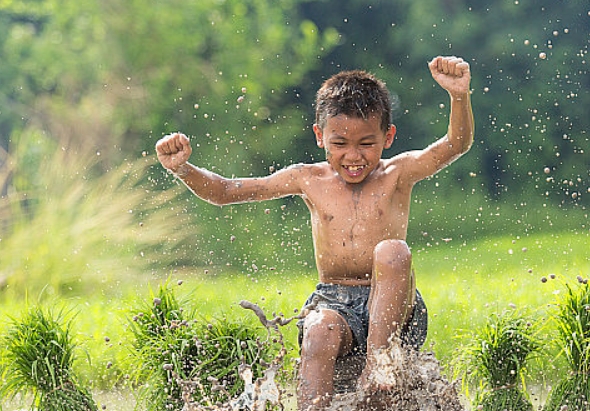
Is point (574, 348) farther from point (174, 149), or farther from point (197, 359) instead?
point (174, 149)

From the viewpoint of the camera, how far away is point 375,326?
268 cm

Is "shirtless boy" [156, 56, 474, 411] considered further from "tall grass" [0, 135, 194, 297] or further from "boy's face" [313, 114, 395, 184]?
"tall grass" [0, 135, 194, 297]

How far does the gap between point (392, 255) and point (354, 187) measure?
443 mm

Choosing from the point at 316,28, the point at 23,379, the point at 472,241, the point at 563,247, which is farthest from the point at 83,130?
the point at 23,379

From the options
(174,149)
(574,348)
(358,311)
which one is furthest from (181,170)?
(574,348)

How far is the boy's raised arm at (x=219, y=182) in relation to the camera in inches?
119

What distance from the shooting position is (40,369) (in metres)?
3.09

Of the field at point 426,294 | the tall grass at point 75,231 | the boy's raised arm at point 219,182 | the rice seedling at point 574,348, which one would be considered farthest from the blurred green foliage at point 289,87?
the rice seedling at point 574,348

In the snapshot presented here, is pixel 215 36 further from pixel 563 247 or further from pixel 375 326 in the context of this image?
pixel 375 326

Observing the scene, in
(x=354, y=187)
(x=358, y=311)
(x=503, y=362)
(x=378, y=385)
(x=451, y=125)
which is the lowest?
(x=378, y=385)

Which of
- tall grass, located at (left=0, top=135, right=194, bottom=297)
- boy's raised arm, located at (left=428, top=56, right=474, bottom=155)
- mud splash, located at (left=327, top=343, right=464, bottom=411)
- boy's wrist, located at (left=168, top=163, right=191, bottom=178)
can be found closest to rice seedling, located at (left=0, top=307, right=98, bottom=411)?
boy's wrist, located at (left=168, top=163, right=191, bottom=178)

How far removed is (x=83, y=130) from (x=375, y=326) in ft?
24.6

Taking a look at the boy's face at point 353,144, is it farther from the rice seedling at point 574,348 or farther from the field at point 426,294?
the rice seedling at point 574,348

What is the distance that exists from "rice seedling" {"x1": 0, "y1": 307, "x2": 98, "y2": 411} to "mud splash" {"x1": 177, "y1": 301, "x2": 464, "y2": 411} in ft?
1.32
